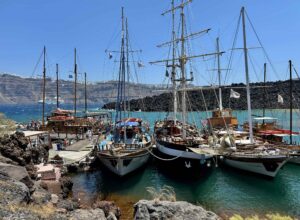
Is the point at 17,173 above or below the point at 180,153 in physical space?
above

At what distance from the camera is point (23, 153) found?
24.6 meters

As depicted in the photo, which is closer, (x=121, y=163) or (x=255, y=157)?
(x=255, y=157)

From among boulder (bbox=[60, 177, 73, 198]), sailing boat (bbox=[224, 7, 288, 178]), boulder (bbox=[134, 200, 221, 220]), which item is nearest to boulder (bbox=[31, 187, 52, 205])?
boulder (bbox=[134, 200, 221, 220])

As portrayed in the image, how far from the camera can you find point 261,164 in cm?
2698

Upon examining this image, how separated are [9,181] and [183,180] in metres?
16.3

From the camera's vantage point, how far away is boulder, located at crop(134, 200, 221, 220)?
1263 centimetres

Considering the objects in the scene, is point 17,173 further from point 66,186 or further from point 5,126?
point 5,126

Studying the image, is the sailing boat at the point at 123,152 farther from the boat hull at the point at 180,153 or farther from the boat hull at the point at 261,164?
the boat hull at the point at 261,164

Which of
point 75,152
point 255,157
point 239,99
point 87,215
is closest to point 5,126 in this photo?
point 75,152

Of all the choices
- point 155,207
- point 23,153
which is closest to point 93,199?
point 23,153

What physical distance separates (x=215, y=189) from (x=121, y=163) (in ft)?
28.4

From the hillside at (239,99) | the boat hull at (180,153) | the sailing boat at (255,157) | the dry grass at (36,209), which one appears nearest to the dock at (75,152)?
the boat hull at (180,153)

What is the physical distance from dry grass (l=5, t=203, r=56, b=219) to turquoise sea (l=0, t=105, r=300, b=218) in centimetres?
726

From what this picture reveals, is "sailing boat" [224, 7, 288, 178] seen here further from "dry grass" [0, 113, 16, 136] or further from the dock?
"dry grass" [0, 113, 16, 136]
